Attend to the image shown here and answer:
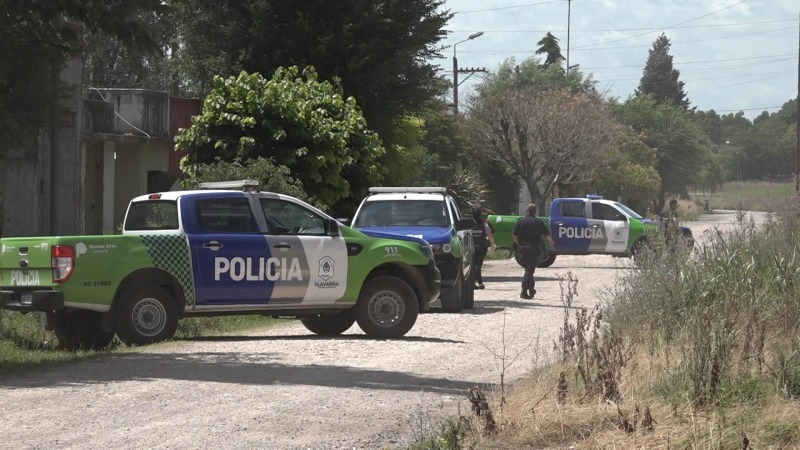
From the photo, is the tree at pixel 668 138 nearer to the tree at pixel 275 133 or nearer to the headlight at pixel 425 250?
the tree at pixel 275 133

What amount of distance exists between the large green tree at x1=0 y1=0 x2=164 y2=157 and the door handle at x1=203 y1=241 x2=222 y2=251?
96.4 inches

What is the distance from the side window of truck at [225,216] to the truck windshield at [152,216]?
335mm

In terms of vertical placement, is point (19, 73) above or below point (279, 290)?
above

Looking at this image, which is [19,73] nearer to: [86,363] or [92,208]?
[86,363]

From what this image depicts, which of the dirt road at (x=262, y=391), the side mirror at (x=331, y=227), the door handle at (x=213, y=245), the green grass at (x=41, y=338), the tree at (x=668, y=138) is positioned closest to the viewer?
the dirt road at (x=262, y=391)

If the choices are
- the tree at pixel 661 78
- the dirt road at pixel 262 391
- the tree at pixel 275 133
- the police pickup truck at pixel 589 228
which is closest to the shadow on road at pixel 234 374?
the dirt road at pixel 262 391

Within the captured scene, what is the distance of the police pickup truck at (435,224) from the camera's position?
20.1m

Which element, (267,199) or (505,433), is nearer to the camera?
(505,433)

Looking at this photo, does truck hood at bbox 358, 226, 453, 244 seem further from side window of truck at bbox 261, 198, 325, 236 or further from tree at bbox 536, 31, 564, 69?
tree at bbox 536, 31, 564, 69

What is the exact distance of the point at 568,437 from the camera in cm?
855

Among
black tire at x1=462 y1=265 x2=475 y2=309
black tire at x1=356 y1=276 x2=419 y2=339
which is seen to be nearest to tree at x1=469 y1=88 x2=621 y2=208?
black tire at x1=462 y1=265 x2=475 y2=309

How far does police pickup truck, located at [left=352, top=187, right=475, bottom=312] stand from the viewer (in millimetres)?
20125

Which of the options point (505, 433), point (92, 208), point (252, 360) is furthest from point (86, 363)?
point (92, 208)

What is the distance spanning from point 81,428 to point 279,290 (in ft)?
21.4
